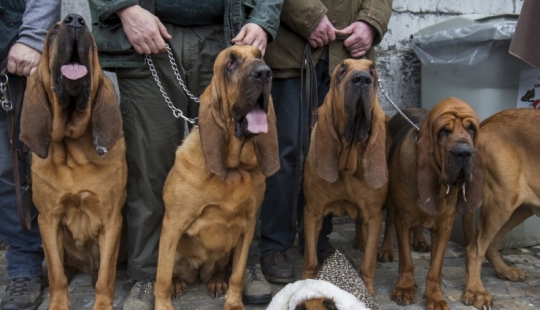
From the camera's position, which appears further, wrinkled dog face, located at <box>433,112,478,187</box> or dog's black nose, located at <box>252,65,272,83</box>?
wrinkled dog face, located at <box>433,112,478,187</box>

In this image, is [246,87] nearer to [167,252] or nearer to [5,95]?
[167,252]

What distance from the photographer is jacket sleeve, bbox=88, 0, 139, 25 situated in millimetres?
3510

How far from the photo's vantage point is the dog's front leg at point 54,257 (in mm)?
3486

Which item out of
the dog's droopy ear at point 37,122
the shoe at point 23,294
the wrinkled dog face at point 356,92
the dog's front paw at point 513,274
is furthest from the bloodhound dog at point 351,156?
the shoe at point 23,294

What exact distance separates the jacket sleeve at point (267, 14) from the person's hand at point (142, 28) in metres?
0.60

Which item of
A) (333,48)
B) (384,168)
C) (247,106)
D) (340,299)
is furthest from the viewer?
(333,48)

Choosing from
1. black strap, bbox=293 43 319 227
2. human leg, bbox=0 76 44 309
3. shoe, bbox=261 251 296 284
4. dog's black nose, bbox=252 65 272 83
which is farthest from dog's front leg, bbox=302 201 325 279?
human leg, bbox=0 76 44 309

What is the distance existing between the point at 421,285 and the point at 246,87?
212 cm

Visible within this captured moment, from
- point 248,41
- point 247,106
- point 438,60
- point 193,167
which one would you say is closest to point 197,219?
point 193,167

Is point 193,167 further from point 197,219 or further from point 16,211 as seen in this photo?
point 16,211

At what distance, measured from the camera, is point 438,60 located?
538cm

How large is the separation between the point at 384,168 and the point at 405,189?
30 centimetres

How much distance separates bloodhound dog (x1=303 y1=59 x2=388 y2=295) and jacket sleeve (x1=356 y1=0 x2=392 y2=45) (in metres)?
0.57

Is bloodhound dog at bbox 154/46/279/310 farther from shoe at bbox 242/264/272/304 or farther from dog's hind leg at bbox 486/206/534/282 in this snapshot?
dog's hind leg at bbox 486/206/534/282
